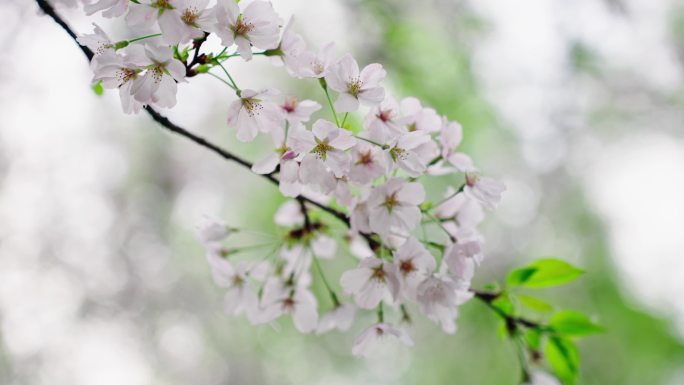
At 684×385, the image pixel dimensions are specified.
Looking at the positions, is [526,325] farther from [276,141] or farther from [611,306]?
[611,306]

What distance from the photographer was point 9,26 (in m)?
3.49

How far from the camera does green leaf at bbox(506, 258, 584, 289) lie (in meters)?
0.90

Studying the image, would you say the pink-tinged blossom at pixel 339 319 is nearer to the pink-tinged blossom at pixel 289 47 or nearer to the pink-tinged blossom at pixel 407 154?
the pink-tinged blossom at pixel 407 154

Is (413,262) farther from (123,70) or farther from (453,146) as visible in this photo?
(123,70)

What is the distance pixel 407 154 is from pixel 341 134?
0.10 metres

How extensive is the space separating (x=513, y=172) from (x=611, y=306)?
4.32 feet

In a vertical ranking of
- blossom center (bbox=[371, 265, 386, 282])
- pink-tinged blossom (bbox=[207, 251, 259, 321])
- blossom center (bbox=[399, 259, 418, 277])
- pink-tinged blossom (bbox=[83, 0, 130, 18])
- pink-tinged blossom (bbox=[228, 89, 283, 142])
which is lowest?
pink-tinged blossom (bbox=[207, 251, 259, 321])

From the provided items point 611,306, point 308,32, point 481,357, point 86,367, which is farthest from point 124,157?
point 611,306

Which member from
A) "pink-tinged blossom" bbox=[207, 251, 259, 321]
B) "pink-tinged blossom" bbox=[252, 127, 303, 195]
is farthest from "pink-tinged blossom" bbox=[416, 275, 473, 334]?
"pink-tinged blossom" bbox=[207, 251, 259, 321]

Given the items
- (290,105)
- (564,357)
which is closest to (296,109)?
(290,105)

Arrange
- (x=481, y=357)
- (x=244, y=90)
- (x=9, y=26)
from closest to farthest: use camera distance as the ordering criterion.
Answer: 1. (x=244, y=90)
2. (x=9, y=26)
3. (x=481, y=357)

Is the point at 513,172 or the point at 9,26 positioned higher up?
the point at 9,26

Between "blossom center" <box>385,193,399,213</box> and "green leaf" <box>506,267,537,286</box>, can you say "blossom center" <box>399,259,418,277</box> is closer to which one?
"blossom center" <box>385,193,399,213</box>

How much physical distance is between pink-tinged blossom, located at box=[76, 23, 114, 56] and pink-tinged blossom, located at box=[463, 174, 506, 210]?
521mm
